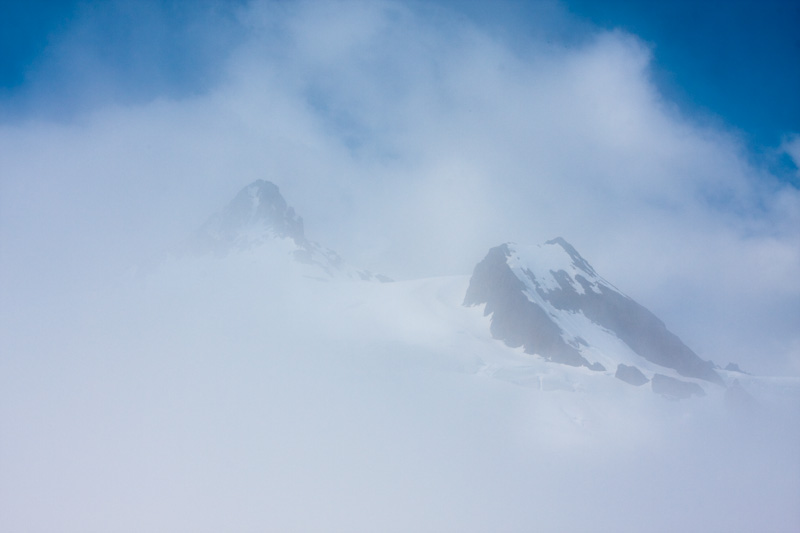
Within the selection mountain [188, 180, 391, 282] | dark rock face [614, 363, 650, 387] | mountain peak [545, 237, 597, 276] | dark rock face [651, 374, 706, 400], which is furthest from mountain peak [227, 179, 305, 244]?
dark rock face [651, 374, 706, 400]

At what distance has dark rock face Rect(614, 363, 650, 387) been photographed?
211 feet

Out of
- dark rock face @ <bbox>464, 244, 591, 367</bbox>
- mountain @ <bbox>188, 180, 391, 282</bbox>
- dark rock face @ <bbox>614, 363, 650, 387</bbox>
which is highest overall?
mountain @ <bbox>188, 180, 391, 282</bbox>

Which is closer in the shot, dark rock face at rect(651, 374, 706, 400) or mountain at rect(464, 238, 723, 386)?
dark rock face at rect(651, 374, 706, 400)

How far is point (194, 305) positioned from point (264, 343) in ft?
70.6

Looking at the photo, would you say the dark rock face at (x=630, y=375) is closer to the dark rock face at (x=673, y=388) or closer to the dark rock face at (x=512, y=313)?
the dark rock face at (x=673, y=388)

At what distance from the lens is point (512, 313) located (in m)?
74.1

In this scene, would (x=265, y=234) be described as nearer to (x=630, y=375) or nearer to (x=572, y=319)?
(x=572, y=319)

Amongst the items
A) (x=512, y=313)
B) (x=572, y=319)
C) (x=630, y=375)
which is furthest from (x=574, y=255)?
(x=630, y=375)

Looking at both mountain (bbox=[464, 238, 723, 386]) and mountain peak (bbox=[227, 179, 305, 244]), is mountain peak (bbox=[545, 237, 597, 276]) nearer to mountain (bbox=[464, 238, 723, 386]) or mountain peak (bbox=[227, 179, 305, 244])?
mountain (bbox=[464, 238, 723, 386])

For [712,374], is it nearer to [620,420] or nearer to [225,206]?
[620,420]

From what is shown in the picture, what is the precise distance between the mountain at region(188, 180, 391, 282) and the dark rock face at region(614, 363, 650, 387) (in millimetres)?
55495

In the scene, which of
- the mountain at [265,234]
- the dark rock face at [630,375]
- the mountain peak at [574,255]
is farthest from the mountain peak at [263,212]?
the dark rock face at [630,375]

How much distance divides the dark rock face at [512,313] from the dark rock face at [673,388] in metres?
8.84

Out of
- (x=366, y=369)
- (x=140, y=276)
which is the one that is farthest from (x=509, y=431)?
(x=140, y=276)
